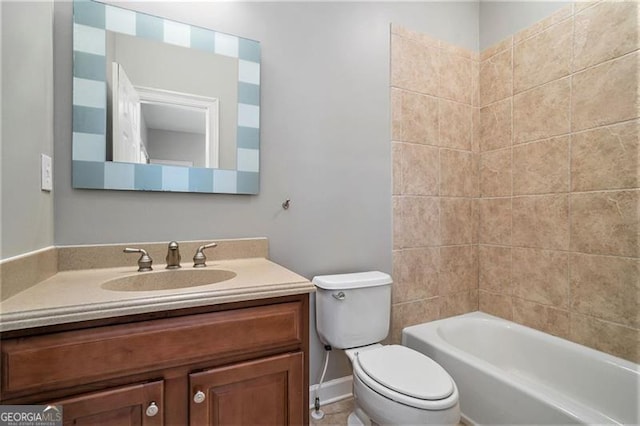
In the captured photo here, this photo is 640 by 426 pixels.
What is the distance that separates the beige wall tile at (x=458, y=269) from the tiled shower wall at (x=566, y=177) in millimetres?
68

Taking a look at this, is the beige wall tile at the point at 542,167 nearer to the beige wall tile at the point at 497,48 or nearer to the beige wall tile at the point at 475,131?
the beige wall tile at the point at 475,131

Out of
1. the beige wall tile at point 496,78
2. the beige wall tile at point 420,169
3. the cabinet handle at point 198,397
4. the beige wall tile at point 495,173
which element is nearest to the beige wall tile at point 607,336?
the beige wall tile at point 495,173

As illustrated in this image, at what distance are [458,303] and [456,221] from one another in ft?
1.84

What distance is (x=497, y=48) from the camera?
1998mm

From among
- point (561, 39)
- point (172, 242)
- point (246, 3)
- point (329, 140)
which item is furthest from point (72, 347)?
point (561, 39)

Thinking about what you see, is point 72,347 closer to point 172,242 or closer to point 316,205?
point 172,242

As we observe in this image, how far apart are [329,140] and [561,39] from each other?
1.38 meters

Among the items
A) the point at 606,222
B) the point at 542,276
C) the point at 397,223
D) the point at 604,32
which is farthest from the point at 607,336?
the point at 604,32

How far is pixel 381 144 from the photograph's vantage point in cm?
180

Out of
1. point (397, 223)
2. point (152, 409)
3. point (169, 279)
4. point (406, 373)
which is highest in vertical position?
point (397, 223)

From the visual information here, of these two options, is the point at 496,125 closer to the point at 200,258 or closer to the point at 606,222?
the point at 606,222

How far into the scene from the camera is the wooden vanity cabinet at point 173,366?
2.41ft

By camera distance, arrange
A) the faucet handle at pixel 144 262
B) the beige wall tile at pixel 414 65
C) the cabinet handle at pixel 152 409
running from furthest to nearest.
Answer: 1. the beige wall tile at pixel 414 65
2. the faucet handle at pixel 144 262
3. the cabinet handle at pixel 152 409

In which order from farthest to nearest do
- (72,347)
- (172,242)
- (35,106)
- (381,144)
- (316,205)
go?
(381,144) → (316,205) → (172,242) → (35,106) → (72,347)
